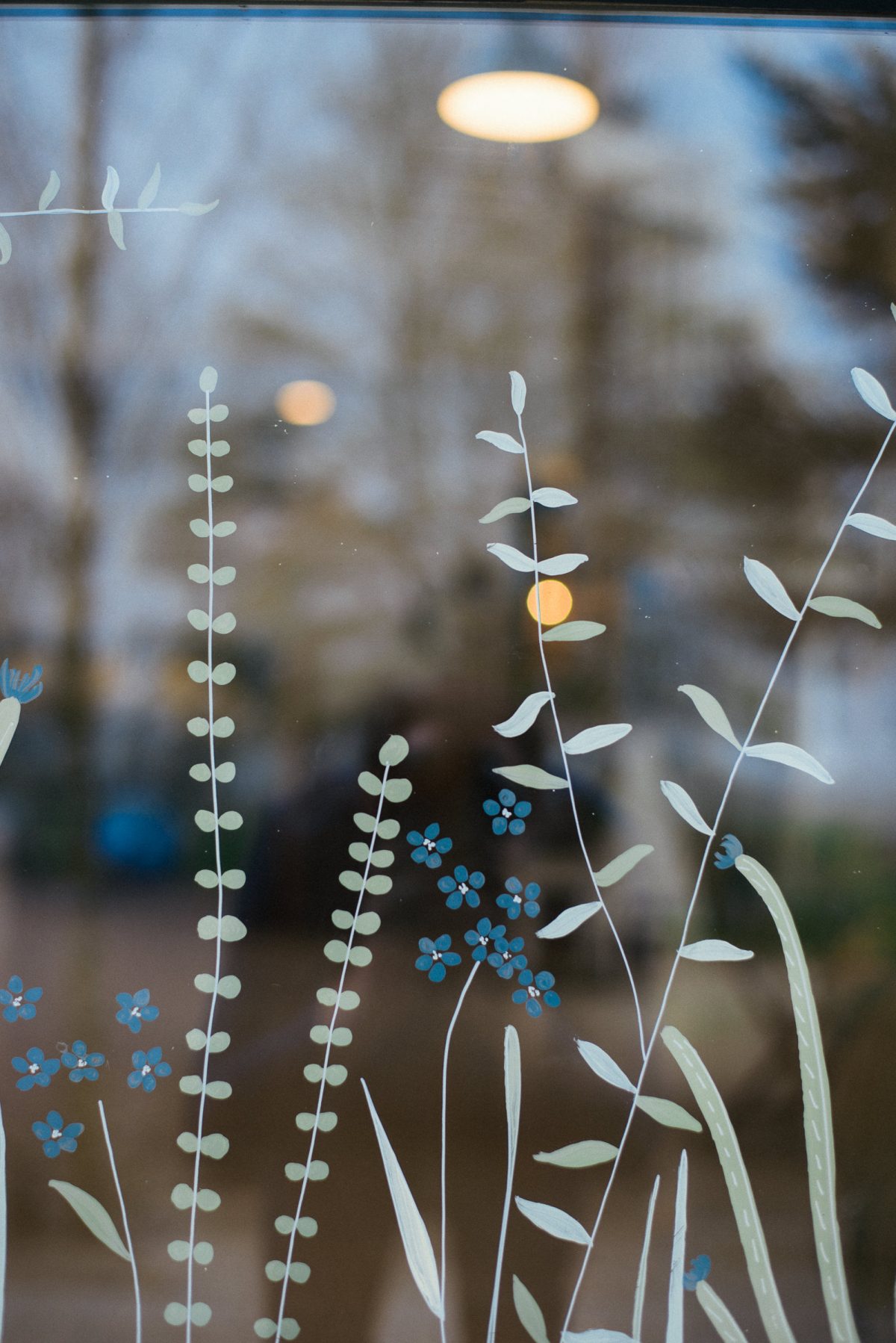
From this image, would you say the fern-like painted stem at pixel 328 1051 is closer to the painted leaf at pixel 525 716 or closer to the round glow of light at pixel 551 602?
the painted leaf at pixel 525 716

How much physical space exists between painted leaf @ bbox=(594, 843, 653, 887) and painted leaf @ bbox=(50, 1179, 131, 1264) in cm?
105

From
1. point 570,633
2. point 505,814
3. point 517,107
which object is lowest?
point 505,814

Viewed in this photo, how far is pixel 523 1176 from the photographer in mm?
1756

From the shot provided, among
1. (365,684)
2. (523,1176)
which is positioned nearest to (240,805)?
(365,684)

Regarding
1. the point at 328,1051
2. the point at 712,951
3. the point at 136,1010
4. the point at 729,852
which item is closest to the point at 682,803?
the point at 729,852

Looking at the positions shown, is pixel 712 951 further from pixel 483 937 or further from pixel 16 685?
pixel 16 685

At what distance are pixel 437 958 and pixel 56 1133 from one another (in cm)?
74

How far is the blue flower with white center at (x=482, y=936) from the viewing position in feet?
5.68

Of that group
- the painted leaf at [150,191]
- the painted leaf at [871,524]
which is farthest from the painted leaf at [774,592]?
the painted leaf at [150,191]

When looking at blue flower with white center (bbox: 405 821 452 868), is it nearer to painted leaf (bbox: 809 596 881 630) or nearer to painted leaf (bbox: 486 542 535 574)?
painted leaf (bbox: 486 542 535 574)

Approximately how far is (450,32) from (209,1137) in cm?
200

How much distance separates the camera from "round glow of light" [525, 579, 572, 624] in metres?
1.75

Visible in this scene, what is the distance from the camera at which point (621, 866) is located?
5.74 feet

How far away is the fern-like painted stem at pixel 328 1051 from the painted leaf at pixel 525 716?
0.71ft
